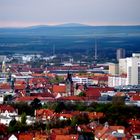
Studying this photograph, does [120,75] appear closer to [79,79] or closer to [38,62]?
[79,79]

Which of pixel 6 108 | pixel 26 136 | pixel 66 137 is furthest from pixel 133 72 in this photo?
pixel 66 137

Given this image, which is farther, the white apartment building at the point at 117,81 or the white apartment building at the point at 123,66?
the white apartment building at the point at 123,66

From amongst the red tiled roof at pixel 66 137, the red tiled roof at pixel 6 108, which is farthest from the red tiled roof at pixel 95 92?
the red tiled roof at pixel 66 137

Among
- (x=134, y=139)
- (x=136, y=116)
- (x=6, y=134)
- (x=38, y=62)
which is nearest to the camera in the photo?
(x=134, y=139)

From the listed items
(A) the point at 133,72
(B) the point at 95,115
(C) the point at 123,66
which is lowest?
(C) the point at 123,66

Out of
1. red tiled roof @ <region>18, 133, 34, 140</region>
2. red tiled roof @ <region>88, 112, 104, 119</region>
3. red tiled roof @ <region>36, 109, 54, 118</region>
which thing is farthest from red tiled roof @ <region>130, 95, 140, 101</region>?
red tiled roof @ <region>18, 133, 34, 140</region>

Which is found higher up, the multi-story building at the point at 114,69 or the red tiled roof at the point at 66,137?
the red tiled roof at the point at 66,137

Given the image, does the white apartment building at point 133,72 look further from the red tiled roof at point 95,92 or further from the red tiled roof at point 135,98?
the red tiled roof at point 135,98

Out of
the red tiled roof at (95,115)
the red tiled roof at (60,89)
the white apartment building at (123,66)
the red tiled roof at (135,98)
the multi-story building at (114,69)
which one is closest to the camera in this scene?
the red tiled roof at (95,115)

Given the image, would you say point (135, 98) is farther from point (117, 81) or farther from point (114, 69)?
point (114, 69)

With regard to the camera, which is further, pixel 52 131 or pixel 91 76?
pixel 91 76

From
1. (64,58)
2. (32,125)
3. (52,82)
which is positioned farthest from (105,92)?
(64,58)
